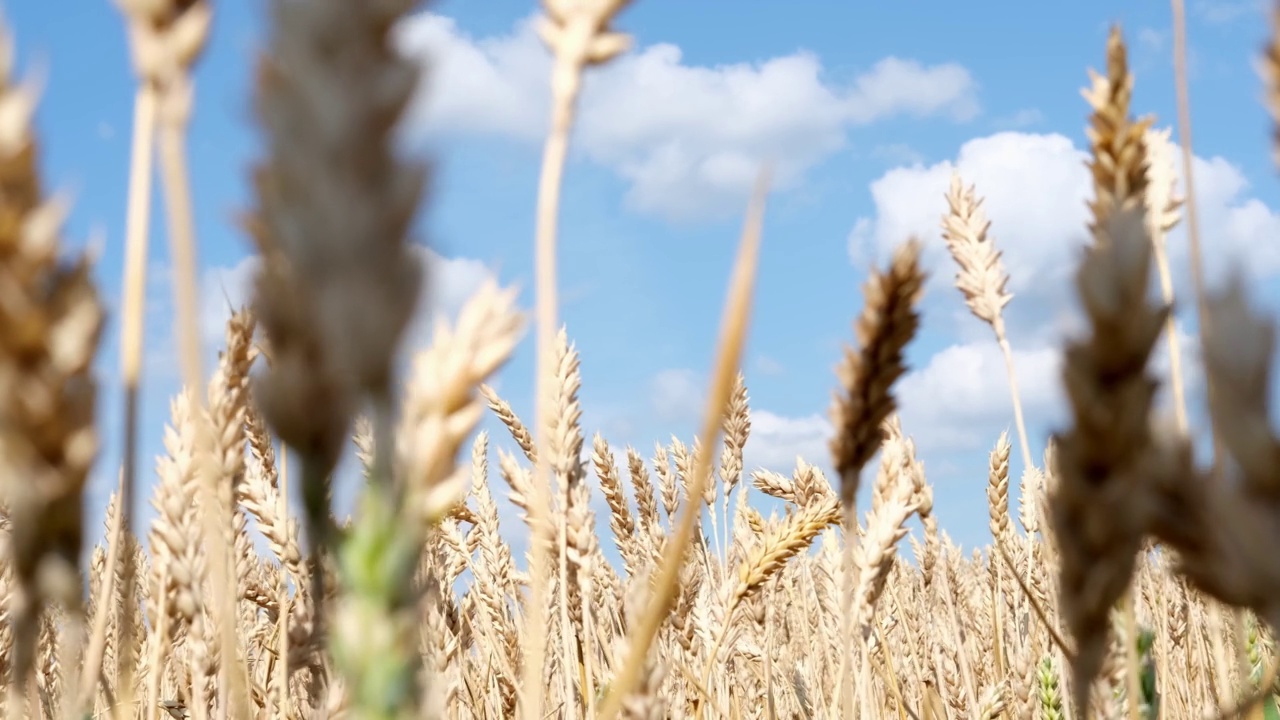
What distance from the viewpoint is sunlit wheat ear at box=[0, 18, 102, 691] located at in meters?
0.62

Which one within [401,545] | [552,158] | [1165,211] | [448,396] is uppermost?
[1165,211]

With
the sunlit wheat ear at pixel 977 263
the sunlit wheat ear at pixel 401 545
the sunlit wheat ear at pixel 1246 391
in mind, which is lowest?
the sunlit wheat ear at pixel 401 545

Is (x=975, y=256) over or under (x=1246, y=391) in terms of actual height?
over

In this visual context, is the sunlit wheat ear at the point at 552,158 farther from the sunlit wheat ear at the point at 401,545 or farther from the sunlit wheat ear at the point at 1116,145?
the sunlit wheat ear at the point at 1116,145

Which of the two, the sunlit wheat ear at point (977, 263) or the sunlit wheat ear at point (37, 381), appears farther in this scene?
the sunlit wheat ear at point (977, 263)

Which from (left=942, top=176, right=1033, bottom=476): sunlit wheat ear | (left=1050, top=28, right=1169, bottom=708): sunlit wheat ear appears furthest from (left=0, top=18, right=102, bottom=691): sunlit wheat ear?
(left=942, top=176, right=1033, bottom=476): sunlit wheat ear

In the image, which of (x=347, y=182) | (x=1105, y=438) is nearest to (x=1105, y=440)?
(x=1105, y=438)

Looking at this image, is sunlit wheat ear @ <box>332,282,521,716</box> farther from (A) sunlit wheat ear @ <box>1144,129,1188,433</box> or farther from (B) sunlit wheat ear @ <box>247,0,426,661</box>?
(A) sunlit wheat ear @ <box>1144,129,1188,433</box>

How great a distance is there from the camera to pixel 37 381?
0.63m

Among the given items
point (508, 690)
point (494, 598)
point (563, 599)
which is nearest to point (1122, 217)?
point (563, 599)

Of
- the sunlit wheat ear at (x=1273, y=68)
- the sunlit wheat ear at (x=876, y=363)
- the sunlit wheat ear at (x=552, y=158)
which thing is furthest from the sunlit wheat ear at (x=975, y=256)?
the sunlit wheat ear at (x=552, y=158)

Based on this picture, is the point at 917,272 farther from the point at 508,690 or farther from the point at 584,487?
the point at 508,690

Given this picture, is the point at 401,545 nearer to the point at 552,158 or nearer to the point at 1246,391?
the point at 552,158

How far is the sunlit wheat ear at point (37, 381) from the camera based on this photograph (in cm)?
62
